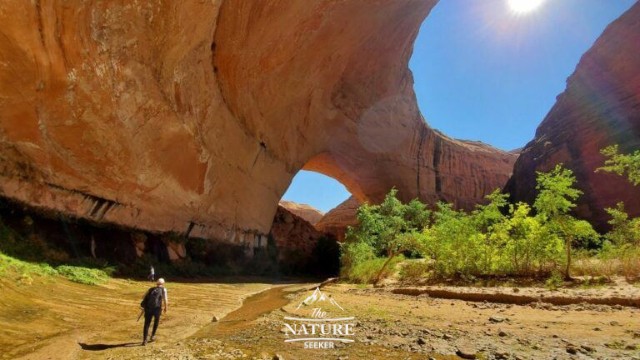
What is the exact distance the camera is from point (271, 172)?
89.0ft

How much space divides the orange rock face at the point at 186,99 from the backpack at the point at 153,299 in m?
8.12

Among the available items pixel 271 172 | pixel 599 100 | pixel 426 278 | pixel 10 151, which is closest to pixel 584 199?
pixel 599 100

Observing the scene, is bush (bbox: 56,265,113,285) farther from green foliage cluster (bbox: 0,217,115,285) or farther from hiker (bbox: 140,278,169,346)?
hiker (bbox: 140,278,169,346)

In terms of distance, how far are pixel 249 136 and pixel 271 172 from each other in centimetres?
471

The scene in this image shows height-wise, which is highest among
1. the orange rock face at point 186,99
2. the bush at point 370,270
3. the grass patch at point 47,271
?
the orange rock face at point 186,99

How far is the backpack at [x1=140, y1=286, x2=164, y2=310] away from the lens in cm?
646

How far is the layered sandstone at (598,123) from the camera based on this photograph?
25266 millimetres

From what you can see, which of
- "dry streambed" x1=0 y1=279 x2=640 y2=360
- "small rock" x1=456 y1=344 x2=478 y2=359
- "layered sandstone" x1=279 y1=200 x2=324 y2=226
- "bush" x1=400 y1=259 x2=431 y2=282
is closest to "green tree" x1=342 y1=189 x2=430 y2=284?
"bush" x1=400 y1=259 x2=431 y2=282

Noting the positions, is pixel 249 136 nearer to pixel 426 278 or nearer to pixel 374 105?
pixel 426 278

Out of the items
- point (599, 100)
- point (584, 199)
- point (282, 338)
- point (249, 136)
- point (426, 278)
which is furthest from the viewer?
point (599, 100)

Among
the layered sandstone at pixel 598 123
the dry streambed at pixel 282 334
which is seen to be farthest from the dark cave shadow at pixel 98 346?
the layered sandstone at pixel 598 123

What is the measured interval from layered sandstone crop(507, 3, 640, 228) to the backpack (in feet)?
92.4

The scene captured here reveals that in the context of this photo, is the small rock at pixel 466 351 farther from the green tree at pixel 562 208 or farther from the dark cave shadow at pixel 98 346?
the green tree at pixel 562 208

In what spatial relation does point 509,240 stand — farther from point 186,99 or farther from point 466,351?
point 186,99
